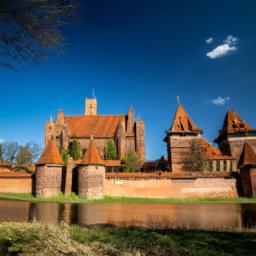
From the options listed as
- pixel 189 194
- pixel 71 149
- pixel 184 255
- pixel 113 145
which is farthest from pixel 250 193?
pixel 184 255

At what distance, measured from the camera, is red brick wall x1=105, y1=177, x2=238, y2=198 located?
110 ft

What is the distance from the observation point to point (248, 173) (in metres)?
33.3

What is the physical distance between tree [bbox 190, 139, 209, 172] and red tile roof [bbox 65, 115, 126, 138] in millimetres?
15272

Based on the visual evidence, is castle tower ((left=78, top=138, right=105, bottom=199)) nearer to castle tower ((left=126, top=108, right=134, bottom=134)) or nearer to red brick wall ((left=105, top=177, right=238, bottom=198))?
red brick wall ((left=105, top=177, right=238, bottom=198))

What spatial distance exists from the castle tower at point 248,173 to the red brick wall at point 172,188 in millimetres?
1222

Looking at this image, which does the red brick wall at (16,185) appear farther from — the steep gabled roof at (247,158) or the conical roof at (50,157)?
the steep gabled roof at (247,158)

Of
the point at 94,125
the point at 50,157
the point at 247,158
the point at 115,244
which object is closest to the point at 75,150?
the point at 94,125

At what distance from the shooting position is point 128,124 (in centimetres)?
5138

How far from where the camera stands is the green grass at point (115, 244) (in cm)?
500

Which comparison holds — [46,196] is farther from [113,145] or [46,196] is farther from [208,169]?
[208,169]

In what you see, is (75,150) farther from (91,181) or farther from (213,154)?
(213,154)

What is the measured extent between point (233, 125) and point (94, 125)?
24928 millimetres

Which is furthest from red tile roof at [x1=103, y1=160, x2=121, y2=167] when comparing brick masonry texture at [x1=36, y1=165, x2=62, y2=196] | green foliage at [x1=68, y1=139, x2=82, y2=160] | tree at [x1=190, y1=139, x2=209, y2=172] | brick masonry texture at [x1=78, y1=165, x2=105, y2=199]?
tree at [x1=190, y1=139, x2=209, y2=172]

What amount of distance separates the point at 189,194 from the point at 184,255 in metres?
29.7
